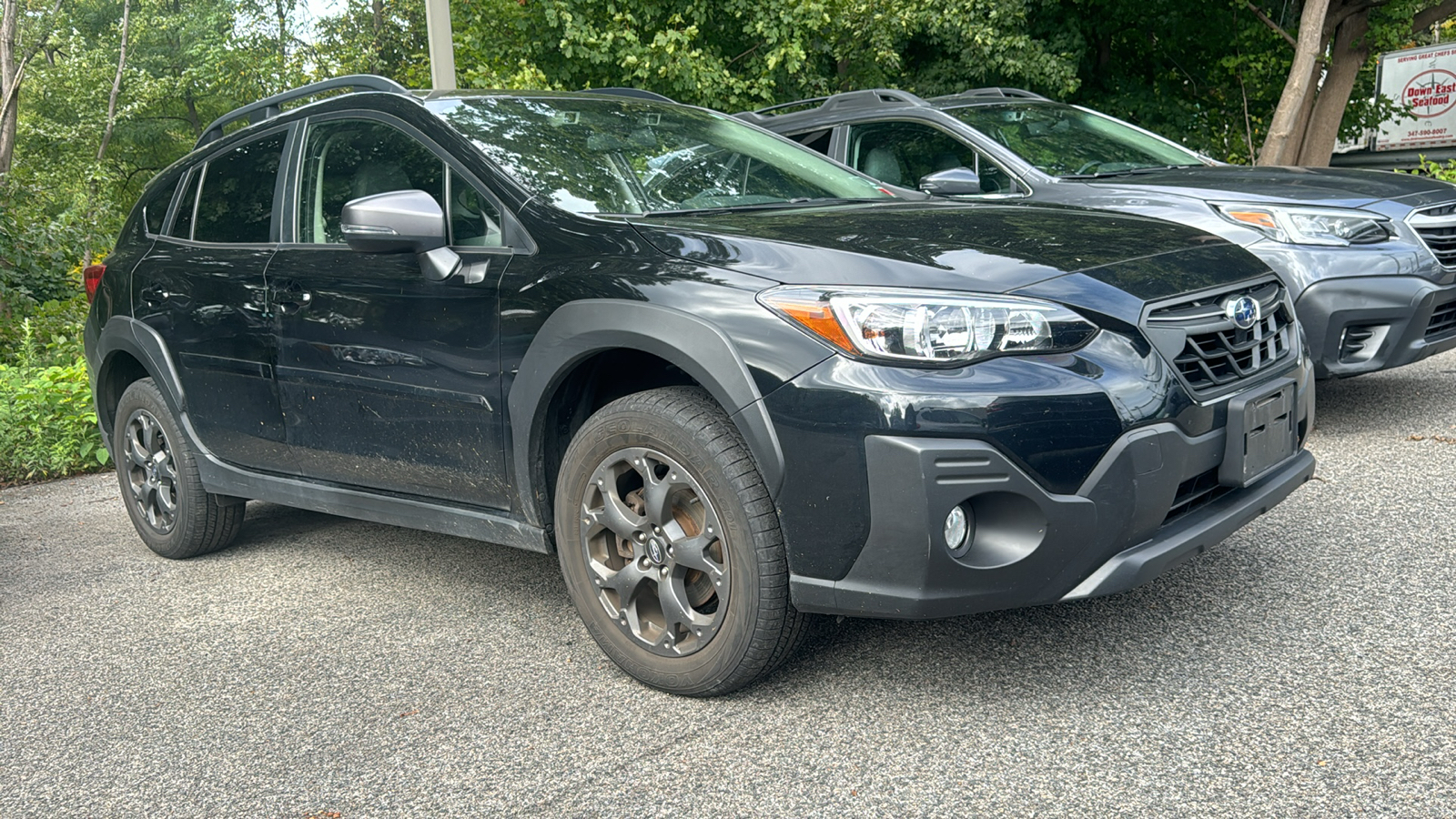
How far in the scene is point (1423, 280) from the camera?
5.25m

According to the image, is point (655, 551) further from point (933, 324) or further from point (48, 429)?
point (48, 429)

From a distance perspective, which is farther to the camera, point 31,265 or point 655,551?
point 31,265

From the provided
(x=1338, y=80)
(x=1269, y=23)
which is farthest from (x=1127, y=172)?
(x=1338, y=80)

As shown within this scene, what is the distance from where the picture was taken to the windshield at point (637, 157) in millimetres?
3484

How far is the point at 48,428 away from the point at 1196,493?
6.64 metres

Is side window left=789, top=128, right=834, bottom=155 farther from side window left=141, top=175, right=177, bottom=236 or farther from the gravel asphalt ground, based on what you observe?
the gravel asphalt ground

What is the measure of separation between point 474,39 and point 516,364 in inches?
362

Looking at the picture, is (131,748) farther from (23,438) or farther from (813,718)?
(23,438)

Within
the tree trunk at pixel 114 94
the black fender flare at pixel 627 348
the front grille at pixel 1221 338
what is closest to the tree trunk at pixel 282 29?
the tree trunk at pixel 114 94

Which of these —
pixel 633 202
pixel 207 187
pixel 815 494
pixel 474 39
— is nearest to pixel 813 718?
pixel 815 494

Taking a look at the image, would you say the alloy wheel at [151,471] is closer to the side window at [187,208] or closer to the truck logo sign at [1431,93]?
the side window at [187,208]

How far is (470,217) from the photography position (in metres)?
3.53

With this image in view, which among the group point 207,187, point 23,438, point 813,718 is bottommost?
point 23,438

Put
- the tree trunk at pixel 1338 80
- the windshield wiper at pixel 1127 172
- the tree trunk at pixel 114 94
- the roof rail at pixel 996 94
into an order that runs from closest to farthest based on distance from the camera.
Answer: the windshield wiper at pixel 1127 172 < the roof rail at pixel 996 94 < the tree trunk at pixel 1338 80 < the tree trunk at pixel 114 94
